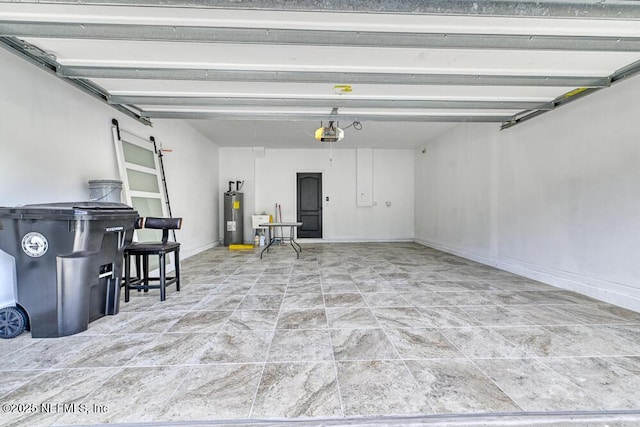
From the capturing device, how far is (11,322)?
2.03 m

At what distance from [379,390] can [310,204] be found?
6789 millimetres

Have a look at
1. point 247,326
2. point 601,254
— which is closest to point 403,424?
point 247,326

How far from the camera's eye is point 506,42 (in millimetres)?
2121

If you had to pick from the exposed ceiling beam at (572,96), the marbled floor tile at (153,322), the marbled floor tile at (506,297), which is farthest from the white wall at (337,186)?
the marbled floor tile at (153,322)

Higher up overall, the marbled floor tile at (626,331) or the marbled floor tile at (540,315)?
the marbled floor tile at (540,315)

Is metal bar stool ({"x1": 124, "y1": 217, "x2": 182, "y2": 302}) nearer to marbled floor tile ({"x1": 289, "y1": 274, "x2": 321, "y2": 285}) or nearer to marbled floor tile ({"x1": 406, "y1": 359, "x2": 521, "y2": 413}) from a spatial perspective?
marbled floor tile ({"x1": 289, "y1": 274, "x2": 321, "y2": 285})

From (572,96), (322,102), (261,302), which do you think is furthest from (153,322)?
(572,96)

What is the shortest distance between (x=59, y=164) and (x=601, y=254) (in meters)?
6.03

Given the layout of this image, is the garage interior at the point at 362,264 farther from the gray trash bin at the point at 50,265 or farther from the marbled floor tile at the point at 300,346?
the gray trash bin at the point at 50,265

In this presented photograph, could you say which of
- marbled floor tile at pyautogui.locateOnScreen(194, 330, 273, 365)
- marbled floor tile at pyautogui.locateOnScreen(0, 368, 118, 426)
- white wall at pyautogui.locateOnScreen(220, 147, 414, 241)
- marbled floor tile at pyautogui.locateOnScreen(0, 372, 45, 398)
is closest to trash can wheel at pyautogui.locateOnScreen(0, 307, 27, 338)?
marbled floor tile at pyautogui.locateOnScreen(0, 372, 45, 398)

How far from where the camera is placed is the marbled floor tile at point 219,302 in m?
2.72

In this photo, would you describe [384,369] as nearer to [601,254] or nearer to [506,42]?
[506,42]

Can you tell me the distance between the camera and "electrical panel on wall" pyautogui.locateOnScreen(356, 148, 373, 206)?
7.91 metres

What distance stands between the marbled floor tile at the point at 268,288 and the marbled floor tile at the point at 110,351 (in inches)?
49.9
